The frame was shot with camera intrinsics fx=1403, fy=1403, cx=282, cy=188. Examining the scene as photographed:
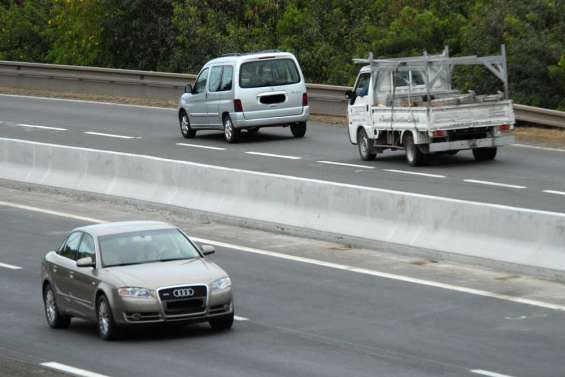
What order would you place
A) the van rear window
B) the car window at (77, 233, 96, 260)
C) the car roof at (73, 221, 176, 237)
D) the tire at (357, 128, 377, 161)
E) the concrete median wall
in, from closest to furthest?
1. the car window at (77, 233, 96, 260)
2. the car roof at (73, 221, 176, 237)
3. the concrete median wall
4. the tire at (357, 128, 377, 161)
5. the van rear window

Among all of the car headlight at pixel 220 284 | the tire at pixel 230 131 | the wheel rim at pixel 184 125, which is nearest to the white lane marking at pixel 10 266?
the car headlight at pixel 220 284

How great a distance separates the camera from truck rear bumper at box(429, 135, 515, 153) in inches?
1079

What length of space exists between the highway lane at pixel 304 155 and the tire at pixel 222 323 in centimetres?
864

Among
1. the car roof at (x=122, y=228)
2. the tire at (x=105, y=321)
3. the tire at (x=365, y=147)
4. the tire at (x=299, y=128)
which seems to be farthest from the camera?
the tire at (x=299, y=128)

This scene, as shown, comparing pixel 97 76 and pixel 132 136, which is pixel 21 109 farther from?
pixel 132 136

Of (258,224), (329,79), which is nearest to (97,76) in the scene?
(329,79)

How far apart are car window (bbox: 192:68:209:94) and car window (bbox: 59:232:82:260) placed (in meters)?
18.3

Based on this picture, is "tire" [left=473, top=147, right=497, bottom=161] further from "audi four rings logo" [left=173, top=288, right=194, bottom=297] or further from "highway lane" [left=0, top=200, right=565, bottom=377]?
"audi four rings logo" [left=173, top=288, right=194, bottom=297]

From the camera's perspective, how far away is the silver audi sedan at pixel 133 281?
1468 cm

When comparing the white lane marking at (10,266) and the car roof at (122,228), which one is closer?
the car roof at (122,228)

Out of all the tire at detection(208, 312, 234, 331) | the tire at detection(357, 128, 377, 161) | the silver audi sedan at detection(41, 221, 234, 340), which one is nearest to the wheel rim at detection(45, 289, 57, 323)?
the silver audi sedan at detection(41, 221, 234, 340)

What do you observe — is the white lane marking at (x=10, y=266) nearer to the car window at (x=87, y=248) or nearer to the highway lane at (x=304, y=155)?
the car window at (x=87, y=248)

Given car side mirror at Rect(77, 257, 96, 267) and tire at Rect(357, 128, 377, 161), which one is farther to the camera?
tire at Rect(357, 128, 377, 161)

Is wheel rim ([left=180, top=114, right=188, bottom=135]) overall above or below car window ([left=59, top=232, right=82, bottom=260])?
below
